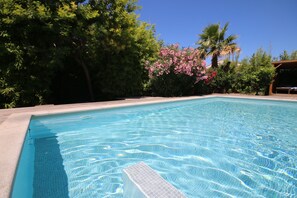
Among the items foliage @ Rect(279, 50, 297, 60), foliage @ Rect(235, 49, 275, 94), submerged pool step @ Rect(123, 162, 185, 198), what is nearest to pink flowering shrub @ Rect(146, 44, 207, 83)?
foliage @ Rect(235, 49, 275, 94)

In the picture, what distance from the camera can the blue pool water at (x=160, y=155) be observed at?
2543 mm

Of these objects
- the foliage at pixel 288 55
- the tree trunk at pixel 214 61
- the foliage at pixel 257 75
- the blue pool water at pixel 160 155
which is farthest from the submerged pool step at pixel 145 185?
the foliage at pixel 288 55

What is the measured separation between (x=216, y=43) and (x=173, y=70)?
8.91 metres

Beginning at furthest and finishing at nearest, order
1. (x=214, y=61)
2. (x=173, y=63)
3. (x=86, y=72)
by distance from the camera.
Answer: (x=214, y=61)
(x=173, y=63)
(x=86, y=72)

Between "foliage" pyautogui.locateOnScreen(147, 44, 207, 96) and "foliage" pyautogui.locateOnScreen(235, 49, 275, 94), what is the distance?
4622 millimetres

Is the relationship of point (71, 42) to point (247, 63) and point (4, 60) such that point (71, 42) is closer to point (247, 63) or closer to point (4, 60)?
point (4, 60)

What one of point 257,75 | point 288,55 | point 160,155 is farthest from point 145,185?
point 288,55

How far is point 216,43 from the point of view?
18109mm

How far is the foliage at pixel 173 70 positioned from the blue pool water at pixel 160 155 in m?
5.77

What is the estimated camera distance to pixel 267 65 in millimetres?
14266

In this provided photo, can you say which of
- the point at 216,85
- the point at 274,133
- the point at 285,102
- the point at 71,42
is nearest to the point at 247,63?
the point at 216,85

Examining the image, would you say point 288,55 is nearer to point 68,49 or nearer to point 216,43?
point 216,43

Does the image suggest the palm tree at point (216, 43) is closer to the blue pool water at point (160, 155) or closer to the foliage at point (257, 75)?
the foliage at point (257, 75)

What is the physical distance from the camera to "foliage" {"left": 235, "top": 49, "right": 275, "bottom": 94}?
13.8m
